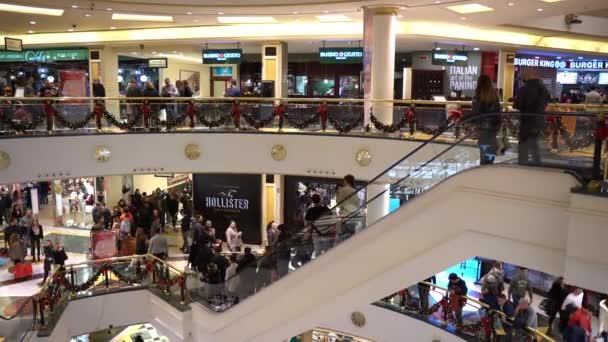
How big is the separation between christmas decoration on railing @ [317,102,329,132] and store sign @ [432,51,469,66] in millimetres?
5741

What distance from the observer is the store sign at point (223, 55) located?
17.3 m

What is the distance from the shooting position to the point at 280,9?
41.1 ft

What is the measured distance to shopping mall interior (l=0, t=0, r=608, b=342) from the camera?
583 centimetres

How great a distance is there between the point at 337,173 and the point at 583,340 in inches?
268


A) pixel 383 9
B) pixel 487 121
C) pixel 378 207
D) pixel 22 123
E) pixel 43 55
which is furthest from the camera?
pixel 43 55

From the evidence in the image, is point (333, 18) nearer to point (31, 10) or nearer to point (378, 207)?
point (31, 10)

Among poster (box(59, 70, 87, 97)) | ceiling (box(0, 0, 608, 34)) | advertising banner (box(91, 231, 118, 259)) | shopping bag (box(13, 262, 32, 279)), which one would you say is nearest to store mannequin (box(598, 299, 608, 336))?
ceiling (box(0, 0, 608, 34))

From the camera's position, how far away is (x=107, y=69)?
19906 millimetres

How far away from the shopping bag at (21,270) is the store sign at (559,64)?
19.9 m

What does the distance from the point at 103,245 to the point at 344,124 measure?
23.7 ft

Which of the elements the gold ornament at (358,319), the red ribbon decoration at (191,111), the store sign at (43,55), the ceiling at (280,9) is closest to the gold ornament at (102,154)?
the red ribbon decoration at (191,111)

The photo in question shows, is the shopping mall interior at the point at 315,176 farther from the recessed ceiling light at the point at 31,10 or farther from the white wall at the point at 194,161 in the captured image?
the recessed ceiling light at the point at 31,10

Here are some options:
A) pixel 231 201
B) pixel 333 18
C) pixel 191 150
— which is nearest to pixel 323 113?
pixel 333 18

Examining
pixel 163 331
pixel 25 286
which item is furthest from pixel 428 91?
pixel 25 286
